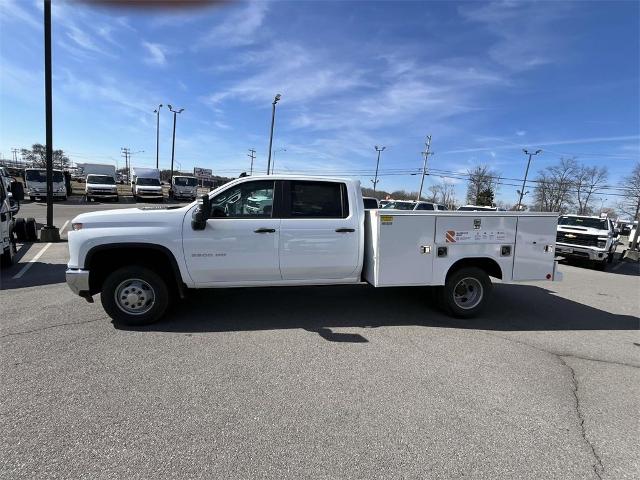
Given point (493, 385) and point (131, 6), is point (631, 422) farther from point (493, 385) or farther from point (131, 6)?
point (131, 6)

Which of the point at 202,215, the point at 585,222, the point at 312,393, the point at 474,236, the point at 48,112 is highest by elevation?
the point at 48,112

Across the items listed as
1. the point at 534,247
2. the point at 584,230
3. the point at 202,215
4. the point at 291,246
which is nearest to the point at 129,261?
the point at 202,215

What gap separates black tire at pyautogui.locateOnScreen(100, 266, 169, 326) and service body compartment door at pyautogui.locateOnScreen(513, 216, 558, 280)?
16.4 ft

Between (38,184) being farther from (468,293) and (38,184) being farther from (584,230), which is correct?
(584,230)

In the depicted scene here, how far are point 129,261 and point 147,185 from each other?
30633 millimetres

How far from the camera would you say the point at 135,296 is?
5016mm

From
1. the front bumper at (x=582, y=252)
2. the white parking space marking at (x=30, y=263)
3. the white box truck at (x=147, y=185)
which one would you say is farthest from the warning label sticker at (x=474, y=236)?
the white box truck at (x=147, y=185)

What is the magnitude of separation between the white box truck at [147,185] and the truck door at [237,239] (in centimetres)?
3033

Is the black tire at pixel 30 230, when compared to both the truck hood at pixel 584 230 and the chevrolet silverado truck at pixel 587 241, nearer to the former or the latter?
the chevrolet silverado truck at pixel 587 241

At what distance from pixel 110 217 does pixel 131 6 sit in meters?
2.44

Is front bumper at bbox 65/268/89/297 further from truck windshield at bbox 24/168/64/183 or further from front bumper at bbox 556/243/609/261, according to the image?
truck windshield at bbox 24/168/64/183

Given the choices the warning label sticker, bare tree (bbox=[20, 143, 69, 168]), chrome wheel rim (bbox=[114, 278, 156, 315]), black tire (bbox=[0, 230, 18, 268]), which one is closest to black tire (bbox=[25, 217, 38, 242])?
black tire (bbox=[0, 230, 18, 268])

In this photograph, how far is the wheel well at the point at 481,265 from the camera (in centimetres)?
585

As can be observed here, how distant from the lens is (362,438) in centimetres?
292
